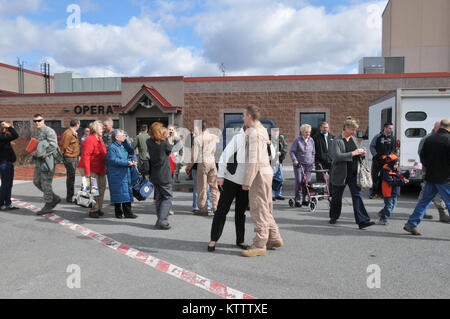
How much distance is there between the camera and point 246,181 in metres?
4.89

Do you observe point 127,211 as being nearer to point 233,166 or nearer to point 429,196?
point 233,166

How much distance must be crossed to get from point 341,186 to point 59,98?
23.2 metres

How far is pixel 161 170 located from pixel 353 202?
3.43 metres

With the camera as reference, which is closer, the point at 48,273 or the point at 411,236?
the point at 48,273

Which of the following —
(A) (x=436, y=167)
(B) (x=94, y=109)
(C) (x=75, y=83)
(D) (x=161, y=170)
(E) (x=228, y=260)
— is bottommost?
(E) (x=228, y=260)

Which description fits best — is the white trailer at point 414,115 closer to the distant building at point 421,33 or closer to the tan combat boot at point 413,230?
the tan combat boot at point 413,230

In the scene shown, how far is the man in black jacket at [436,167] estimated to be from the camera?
5926mm

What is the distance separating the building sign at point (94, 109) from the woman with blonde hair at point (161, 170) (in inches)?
749

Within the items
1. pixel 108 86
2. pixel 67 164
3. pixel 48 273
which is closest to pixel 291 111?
pixel 67 164

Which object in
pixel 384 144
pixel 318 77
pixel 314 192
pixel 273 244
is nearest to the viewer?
pixel 273 244

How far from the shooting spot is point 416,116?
9.81m

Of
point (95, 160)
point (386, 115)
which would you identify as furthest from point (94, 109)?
point (386, 115)

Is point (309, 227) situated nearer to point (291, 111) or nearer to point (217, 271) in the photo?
point (217, 271)

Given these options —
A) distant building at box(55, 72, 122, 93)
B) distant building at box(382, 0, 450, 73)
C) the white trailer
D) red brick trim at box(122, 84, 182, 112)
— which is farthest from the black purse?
distant building at box(382, 0, 450, 73)
